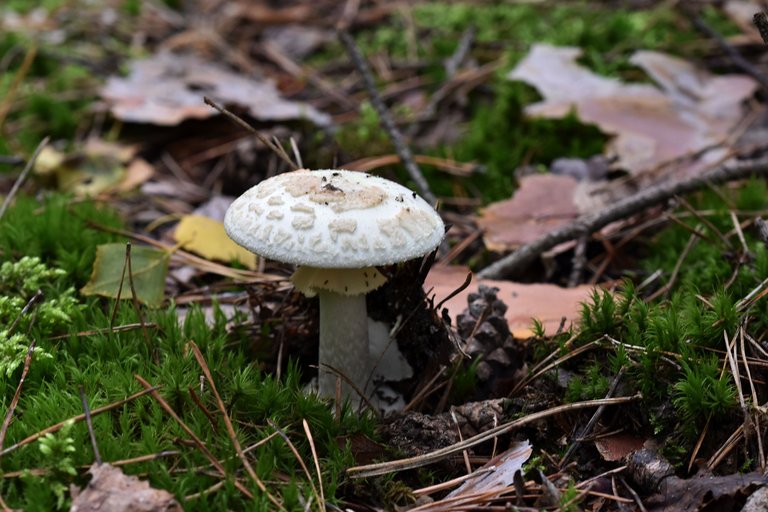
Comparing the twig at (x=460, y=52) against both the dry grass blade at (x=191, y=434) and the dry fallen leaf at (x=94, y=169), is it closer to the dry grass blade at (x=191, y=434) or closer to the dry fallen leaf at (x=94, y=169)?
the dry fallen leaf at (x=94, y=169)

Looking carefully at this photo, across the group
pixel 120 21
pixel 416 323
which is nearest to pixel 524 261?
pixel 416 323

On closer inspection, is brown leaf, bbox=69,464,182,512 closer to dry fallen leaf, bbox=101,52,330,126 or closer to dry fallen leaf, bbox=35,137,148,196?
dry fallen leaf, bbox=35,137,148,196

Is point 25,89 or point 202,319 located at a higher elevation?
point 202,319

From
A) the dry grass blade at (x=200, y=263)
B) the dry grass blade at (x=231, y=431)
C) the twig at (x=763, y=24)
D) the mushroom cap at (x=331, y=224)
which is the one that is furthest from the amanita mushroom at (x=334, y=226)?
the twig at (x=763, y=24)

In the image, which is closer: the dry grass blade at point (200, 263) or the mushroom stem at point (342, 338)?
the mushroom stem at point (342, 338)

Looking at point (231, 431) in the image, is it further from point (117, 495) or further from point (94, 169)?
point (94, 169)

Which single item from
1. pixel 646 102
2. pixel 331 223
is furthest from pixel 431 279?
pixel 646 102

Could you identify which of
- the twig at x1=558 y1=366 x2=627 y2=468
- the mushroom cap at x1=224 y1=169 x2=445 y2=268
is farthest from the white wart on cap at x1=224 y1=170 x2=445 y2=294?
the twig at x1=558 y1=366 x2=627 y2=468

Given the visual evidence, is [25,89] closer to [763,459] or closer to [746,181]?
[746,181]
